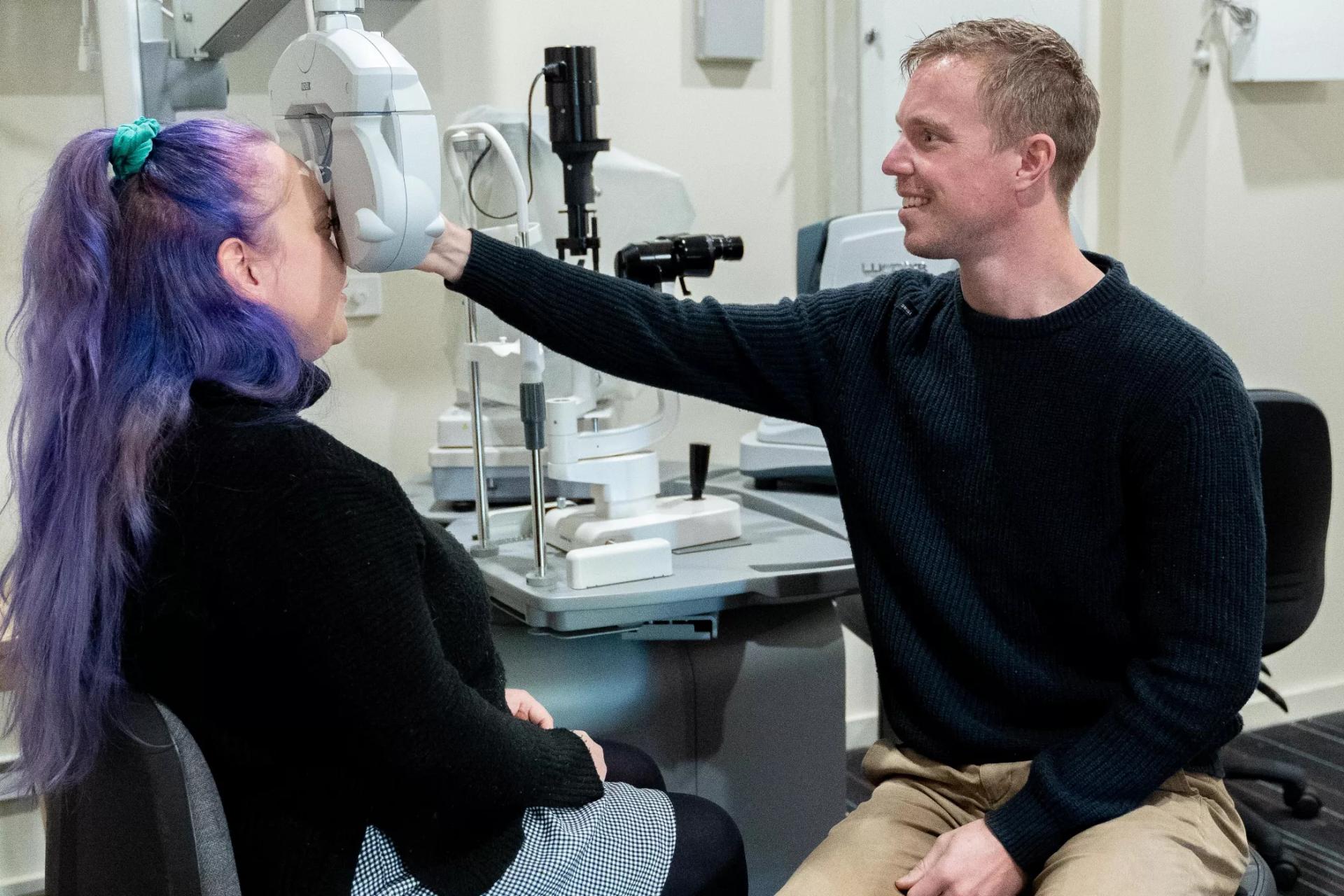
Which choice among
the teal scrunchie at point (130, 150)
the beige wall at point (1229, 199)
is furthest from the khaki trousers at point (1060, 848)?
the beige wall at point (1229, 199)

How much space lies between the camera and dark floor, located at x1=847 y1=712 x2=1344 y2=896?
230 cm

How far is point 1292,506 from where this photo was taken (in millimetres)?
2027

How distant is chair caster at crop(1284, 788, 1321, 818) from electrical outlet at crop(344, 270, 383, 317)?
194 cm

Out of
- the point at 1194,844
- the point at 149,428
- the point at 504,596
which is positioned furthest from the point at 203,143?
the point at 1194,844

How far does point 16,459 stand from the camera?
110cm

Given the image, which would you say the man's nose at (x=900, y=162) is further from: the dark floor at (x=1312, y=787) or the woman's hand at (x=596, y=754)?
the dark floor at (x=1312, y=787)

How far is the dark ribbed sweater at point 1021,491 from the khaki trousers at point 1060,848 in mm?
23

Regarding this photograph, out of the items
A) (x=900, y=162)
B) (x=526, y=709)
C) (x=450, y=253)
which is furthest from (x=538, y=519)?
(x=900, y=162)

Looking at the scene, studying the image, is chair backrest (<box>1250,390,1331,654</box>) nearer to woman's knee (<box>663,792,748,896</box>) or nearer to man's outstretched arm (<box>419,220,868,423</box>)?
Answer: man's outstretched arm (<box>419,220,868,423</box>)

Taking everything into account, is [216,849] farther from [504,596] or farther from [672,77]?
[672,77]

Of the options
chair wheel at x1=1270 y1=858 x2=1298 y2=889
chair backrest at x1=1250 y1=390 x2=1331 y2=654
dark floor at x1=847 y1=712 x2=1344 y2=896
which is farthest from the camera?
dark floor at x1=847 y1=712 x2=1344 y2=896

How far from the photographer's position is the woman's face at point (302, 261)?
1155 millimetres

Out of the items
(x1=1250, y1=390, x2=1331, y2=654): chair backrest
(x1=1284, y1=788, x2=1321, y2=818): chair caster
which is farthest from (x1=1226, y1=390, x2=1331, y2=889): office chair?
(x1=1284, y1=788, x2=1321, y2=818): chair caster

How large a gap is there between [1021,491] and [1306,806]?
155 cm
